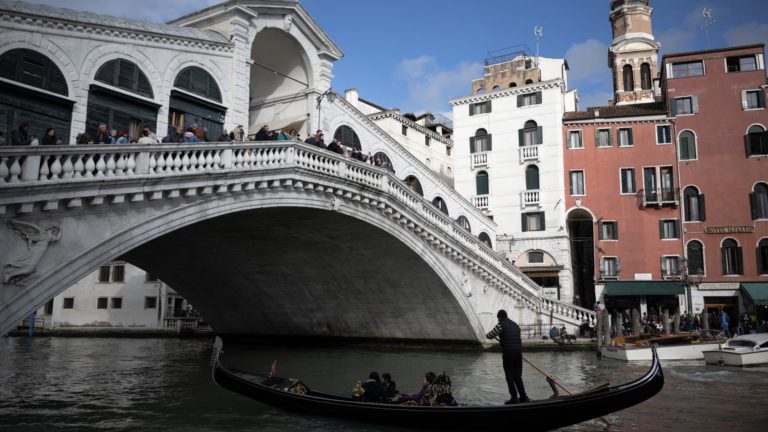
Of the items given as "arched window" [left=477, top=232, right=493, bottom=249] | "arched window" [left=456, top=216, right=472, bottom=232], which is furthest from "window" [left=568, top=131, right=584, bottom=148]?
"arched window" [left=456, top=216, right=472, bottom=232]

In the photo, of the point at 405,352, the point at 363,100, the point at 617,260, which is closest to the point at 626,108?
the point at 617,260

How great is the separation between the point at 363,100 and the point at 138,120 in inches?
727

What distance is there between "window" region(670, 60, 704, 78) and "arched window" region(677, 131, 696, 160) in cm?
242

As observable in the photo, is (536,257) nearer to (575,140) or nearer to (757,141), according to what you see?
(575,140)

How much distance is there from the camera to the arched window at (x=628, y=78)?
33406mm

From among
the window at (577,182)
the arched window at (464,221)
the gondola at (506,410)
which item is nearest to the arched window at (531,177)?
the window at (577,182)

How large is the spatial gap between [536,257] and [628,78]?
14.2 metres

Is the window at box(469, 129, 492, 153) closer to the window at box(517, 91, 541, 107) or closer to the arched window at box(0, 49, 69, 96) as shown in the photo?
the window at box(517, 91, 541, 107)

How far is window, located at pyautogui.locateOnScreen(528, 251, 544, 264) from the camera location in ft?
83.0

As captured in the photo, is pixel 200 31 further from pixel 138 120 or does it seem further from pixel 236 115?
pixel 138 120

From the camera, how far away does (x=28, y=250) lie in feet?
28.0

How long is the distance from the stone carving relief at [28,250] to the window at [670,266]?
71.5 ft

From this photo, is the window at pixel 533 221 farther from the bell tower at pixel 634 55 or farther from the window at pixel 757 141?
the bell tower at pixel 634 55

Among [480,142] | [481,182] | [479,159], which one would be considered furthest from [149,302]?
[480,142]
